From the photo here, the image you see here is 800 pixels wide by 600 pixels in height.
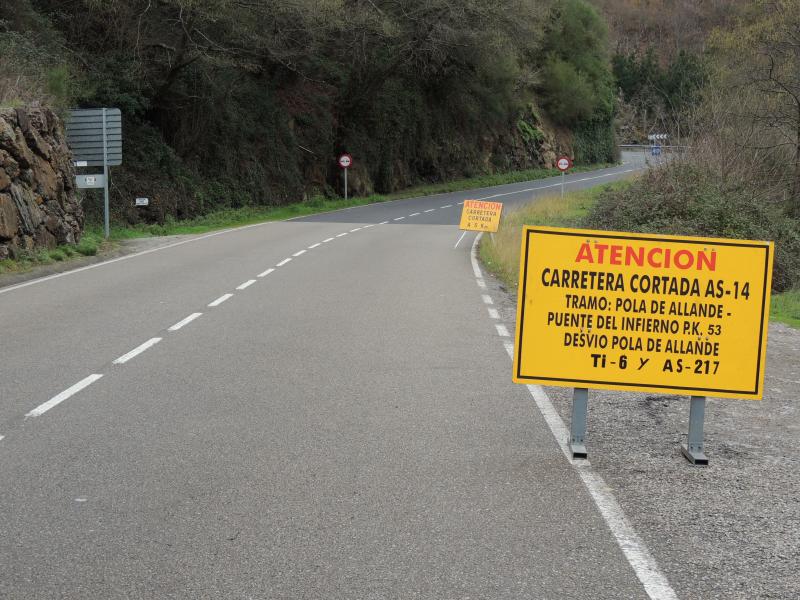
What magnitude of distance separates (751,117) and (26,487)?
27.8m

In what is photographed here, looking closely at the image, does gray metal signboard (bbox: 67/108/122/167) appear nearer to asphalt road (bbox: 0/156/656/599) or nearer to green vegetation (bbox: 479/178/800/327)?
green vegetation (bbox: 479/178/800/327)

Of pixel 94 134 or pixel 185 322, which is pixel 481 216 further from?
pixel 185 322

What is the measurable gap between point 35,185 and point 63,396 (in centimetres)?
1379

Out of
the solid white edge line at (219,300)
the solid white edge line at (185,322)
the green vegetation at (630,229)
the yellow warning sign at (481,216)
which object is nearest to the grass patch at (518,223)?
the green vegetation at (630,229)

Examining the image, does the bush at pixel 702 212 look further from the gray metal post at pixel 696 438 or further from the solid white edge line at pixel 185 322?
the gray metal post at pixel 696 438

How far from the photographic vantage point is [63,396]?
24.9 ft

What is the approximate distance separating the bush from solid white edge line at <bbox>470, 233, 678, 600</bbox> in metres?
15.3

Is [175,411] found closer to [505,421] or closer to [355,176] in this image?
[505,421]

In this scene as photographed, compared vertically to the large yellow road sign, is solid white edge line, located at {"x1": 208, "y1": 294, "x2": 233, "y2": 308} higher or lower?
lower

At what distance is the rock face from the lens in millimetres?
18281

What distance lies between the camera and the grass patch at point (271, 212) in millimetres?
29898

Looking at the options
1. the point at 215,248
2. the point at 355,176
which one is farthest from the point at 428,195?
the point at 215,248

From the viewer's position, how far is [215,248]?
23422 mm

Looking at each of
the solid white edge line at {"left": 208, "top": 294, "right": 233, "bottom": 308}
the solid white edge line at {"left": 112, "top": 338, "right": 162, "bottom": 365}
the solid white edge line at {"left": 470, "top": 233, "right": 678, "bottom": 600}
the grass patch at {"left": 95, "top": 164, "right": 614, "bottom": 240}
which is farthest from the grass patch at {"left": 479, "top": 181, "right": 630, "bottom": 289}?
the grass patch at {"left": 95, "top": 164, "right": 614, "bottom": 240}
